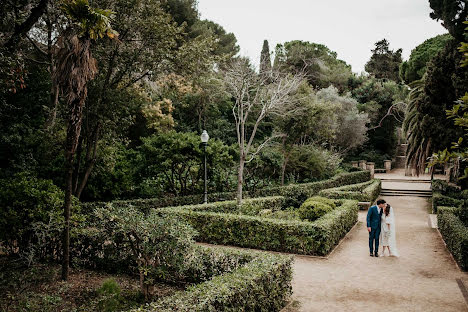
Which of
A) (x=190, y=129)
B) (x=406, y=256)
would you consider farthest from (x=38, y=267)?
(x=190, y=129)

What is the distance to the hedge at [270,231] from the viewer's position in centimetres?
1006

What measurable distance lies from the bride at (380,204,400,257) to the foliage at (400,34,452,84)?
2421cm

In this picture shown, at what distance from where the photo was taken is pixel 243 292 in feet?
17.3

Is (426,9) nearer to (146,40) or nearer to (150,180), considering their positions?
(146,40)

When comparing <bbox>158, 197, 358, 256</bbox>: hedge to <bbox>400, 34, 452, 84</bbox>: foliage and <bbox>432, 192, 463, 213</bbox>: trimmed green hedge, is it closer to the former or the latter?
<bbox>432, 192, 463, 213</bbox>: trimmed green hedge

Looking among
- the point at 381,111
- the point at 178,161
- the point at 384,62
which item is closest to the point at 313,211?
the point at 178,161

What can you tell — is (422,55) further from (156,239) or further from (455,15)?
(156,239)

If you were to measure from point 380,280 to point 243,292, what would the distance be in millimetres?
4271

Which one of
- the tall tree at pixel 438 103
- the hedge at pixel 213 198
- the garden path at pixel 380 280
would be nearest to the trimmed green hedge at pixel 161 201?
the hedge at pixel 213 198

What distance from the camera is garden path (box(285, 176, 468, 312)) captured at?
6.64 metres

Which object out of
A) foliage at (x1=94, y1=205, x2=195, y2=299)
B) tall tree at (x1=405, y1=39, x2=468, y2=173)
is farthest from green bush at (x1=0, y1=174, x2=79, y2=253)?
tall tree at (x1=405, y1=39, x2=468, y2=173)

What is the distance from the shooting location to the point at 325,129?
2533cm

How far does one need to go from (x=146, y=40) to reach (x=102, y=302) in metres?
9.95

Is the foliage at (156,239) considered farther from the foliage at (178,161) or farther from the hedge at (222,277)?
the foliage at (178,161)
